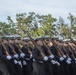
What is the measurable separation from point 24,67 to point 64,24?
27.9 meters

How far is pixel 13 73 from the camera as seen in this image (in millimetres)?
9633

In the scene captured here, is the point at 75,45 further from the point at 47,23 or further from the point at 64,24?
the point at 64,24

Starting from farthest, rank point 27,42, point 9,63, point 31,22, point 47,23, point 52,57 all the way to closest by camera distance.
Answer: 1. point 31,22
2. point 47,23
3. point 27,42
4. point 52,57
5. point 9,63

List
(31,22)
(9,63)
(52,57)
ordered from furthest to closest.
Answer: (31,22) < (52,57) < (9,63)

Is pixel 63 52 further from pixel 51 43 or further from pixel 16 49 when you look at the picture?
pixel 16 49

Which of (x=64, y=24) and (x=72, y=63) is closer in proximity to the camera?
(x=72, y=63)

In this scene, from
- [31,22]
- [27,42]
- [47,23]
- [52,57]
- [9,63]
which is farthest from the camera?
[31,22]

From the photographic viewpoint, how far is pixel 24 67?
1073 cm

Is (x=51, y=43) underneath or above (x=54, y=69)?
above

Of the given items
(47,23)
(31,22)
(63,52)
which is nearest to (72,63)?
(63,52)

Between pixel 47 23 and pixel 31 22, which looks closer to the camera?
pixel 47 23

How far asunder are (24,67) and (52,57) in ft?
3.95

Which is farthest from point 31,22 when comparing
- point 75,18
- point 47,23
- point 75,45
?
point 75,45

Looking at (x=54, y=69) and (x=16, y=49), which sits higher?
(x=16, y=49)
